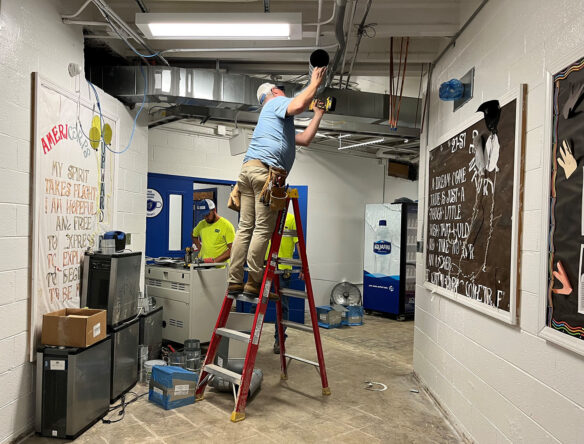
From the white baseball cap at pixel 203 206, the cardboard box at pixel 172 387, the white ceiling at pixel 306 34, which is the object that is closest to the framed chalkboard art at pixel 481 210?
the white ceiling at pixel 306 34

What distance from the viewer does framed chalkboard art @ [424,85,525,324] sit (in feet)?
7.45

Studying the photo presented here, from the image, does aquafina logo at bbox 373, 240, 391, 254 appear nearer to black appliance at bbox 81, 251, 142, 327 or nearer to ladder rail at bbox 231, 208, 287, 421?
ladder rail at bbox 231, 208, 287, 421

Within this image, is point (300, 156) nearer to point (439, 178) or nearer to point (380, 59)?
point (380, 59)

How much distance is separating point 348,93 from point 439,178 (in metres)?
1.45

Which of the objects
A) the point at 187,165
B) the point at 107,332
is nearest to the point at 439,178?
the point at 107,332

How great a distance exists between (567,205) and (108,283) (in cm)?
305

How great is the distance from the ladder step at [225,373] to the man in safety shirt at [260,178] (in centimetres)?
57

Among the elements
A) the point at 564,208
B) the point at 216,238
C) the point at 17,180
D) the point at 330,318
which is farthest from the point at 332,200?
the point at 564,208

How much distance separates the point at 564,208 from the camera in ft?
5.90

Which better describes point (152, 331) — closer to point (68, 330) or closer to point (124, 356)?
point (124, 356)

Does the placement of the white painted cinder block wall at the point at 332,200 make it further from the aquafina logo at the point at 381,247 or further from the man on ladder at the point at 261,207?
the man on ladder at the point at 261,207

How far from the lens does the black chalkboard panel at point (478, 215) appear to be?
2.31 meters

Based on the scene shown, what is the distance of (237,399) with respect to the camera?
9.91 feet

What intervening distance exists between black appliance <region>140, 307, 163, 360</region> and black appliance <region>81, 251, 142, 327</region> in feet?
1.44
